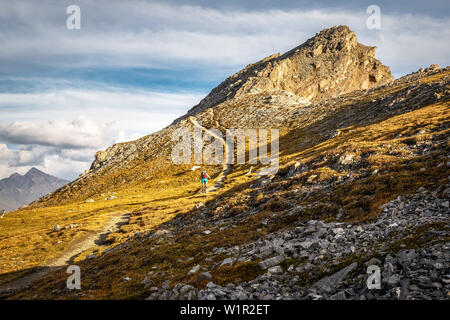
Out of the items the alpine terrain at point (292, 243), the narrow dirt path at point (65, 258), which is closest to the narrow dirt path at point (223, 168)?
the alpine terrain at point (292, 243)

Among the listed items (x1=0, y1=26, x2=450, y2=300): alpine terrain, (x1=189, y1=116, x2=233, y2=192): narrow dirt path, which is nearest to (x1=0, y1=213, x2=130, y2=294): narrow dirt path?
(x1=0, y1=26, x2=450, y2=300): alpine terrain

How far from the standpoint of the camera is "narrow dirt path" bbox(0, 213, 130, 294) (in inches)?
1064

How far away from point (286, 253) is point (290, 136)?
102341mm

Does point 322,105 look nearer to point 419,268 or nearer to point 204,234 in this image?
point 204,234

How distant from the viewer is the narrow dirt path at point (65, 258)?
27016 mm

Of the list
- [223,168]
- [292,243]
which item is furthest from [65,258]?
[223,168]

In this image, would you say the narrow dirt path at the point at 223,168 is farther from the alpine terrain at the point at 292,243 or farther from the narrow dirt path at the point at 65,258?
the narrow dirt path at the point at 65,258

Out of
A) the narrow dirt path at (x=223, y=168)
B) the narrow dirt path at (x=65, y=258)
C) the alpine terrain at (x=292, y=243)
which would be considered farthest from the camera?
the narrow dirt path at (x=223, y=168)

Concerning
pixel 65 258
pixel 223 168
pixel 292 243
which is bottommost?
pixel 65 258

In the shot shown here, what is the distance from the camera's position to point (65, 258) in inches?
1341

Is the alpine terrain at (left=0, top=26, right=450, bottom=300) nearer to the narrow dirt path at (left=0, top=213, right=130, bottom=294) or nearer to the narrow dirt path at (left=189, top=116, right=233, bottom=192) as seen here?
the narrow dirt path at (left=0, top=213, right=130, bottom=294)

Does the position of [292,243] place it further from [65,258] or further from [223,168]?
[223,168]

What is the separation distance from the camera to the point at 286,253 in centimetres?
1478
